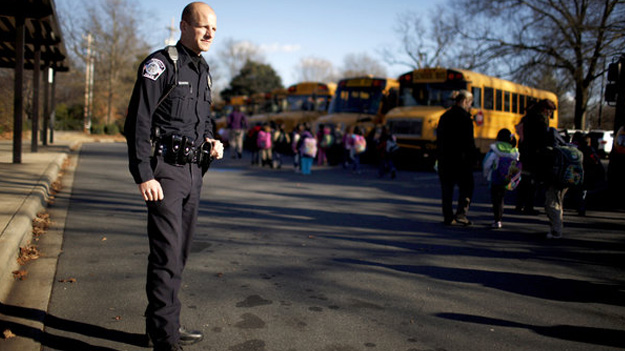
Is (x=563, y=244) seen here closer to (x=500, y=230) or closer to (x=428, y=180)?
(x=500, y=230)

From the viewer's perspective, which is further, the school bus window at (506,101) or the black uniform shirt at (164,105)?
the school bus window at (506,101)

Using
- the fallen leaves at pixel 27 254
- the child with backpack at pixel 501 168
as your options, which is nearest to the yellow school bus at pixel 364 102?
the child with backpack at pixel 501 168

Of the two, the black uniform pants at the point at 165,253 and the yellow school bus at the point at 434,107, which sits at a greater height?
the yellow school bus at the point at 434,107

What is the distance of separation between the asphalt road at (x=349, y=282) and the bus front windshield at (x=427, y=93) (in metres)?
10.7

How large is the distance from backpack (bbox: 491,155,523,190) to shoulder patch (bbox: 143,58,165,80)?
6012mm

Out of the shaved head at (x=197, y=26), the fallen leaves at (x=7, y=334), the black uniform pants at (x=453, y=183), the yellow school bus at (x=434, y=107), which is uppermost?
the yellow school bus at (x=434, y=107)

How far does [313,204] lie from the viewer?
32.6 ft

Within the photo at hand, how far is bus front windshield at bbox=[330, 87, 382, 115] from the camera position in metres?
22.5

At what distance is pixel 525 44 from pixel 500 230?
83.3 ft

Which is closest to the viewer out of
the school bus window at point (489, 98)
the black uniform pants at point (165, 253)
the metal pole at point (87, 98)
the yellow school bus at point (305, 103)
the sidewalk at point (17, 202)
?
the black uniform pants at point (165, 253)

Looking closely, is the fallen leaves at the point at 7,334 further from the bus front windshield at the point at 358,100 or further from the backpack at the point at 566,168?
the bus front windshield at the point at 358,100

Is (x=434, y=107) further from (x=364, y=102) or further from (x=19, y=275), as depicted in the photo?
(x=19, y=275)

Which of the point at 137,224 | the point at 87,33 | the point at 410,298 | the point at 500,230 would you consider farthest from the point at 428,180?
the point at 87,33

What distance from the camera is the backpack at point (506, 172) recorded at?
794cm
